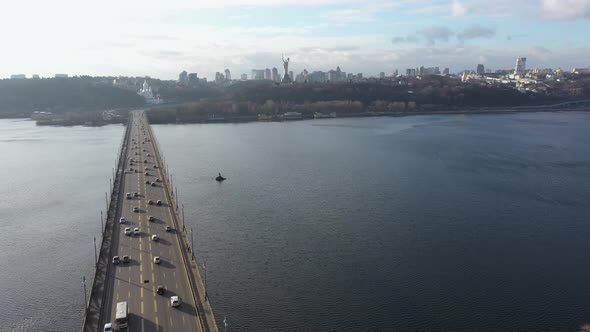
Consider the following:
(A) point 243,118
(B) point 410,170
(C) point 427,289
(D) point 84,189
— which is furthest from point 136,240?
(A) point 243,118

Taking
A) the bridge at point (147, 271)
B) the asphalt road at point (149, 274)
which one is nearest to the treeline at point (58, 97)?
the bridge at point (147, 271)

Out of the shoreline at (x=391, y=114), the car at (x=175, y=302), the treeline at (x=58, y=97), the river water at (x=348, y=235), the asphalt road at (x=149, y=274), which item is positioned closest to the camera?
the asphalt road at (x=149, y=274)

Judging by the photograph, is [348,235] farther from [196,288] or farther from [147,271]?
[147,271]

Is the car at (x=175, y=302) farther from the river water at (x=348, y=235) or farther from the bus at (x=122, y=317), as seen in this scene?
the river water at (x=348, y=235)

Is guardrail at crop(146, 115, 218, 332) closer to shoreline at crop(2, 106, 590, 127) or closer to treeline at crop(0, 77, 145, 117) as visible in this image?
shoreline at crop(2, 106, 590, 127)

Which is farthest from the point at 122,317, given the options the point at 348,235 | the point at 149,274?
the point at 348,235

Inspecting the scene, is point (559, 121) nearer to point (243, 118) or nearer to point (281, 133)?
point (281, 133)

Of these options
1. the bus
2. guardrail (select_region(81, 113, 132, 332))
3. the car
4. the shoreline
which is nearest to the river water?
guardrail (select_region(81, 113, 132, 332))
